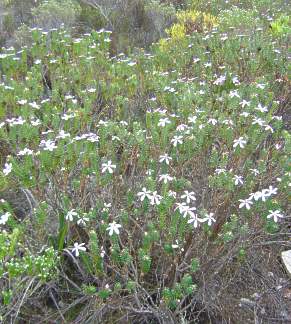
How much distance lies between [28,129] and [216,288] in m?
1.58

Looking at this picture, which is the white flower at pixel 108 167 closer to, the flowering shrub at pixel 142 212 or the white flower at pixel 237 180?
the flowering shrub at pixel 142 212

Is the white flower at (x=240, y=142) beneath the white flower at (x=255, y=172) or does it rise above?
above

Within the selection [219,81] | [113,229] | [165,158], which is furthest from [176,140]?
[219,81]

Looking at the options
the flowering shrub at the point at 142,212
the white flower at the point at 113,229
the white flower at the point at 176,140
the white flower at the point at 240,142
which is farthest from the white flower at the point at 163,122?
the white flower at the point at 113,229

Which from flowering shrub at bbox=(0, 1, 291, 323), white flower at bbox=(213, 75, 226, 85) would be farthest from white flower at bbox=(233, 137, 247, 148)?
white flower at bbox=(213, 75, 226, 85)

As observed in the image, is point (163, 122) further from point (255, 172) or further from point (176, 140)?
point (255, 172)

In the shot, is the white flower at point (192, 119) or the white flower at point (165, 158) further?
the white flower at point (192, 119)

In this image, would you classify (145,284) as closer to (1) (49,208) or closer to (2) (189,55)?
(1) (49,208)

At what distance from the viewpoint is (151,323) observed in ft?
10.0

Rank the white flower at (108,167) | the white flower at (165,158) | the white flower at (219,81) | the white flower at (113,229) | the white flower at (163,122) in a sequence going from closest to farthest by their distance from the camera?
the white flower at (113,229) < the white flower at (108,167) < the white flower at (165,158) < the white flower at (163,122) < the white flower at (219,81)

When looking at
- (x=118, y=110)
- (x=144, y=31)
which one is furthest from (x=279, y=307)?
(x=144, y=31)

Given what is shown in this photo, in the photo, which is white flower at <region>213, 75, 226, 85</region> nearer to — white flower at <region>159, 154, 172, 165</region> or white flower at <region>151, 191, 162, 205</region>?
white flower at <region>159, 154, 172, 165</region>

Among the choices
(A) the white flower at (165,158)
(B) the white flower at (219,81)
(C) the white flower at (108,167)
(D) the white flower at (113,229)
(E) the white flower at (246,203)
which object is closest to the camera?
(D) the white flower at (113,229)

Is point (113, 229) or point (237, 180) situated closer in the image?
point (113, 229)
